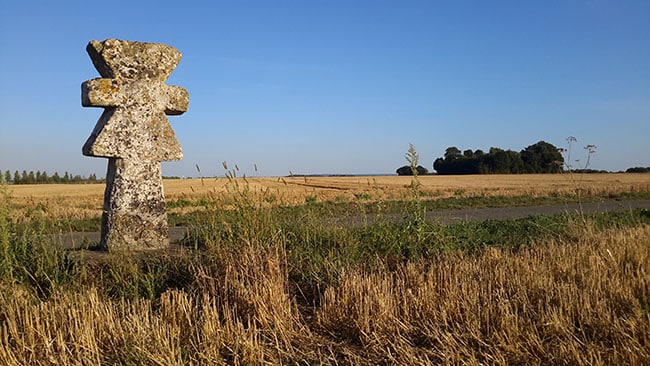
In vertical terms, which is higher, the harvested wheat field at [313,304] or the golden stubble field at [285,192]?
the golden stubble field at [285,192]

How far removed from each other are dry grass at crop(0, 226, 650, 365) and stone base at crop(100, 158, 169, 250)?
1.97 meters

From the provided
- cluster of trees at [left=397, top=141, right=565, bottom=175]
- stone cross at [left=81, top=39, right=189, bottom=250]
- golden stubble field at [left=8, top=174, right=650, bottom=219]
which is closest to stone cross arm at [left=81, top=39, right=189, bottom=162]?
stone cross at [left=81, top=39, right=189, bottom=250]

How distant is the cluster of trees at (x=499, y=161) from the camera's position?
79.6 meters

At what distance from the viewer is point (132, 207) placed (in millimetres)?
7137

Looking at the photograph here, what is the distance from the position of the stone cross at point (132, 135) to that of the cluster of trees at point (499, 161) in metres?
75.5

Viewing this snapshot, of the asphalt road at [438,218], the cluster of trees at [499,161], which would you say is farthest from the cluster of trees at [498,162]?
the asphalt road at [438,218]

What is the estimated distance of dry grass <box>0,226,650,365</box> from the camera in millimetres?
3670

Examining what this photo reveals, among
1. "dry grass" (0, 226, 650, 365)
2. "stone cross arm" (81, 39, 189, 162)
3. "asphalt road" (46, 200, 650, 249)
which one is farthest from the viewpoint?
"asphalt road" (46, 200, 650, 249)

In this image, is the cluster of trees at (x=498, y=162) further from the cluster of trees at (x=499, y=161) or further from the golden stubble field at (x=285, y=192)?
the golden stubble field at (x=285, y=192)

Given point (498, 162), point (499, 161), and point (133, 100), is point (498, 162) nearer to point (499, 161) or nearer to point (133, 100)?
point (499, 161)

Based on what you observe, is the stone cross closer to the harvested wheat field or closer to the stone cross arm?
the stone cross arm

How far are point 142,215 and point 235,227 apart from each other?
1.64 metres

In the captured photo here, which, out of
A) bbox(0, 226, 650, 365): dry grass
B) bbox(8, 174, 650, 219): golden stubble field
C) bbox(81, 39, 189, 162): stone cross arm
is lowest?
bbox(0, 226, 650, 365): dry grass

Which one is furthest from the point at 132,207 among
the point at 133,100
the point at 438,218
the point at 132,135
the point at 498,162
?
the point at 498,162
